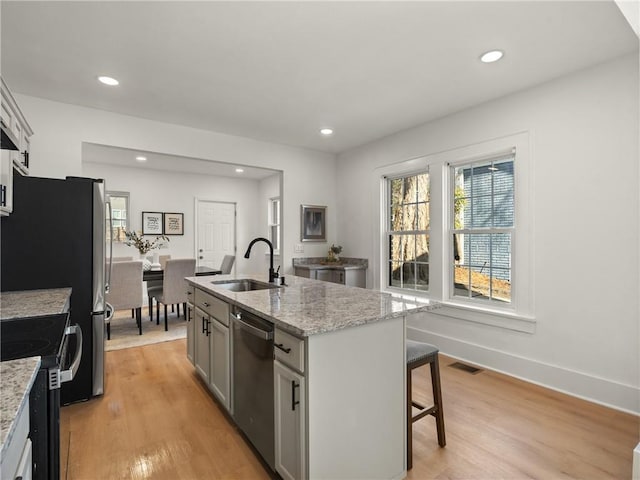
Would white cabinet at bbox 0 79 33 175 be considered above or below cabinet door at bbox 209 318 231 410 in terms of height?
above

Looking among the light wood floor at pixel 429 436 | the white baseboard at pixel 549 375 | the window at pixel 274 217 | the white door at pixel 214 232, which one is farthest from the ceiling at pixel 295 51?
the window at pixel 274 217

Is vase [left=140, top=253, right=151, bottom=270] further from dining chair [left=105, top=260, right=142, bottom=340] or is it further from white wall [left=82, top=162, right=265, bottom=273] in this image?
white wall [left=82, top=162, right=265, bottom=273]

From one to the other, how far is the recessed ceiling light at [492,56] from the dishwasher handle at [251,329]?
235 cm

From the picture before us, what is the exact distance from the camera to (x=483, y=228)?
11.0 feet

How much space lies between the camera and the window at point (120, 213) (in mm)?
5953

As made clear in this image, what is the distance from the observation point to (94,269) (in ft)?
8.50

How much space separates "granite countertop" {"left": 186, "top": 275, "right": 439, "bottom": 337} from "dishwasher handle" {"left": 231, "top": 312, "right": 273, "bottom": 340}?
0.09 meters

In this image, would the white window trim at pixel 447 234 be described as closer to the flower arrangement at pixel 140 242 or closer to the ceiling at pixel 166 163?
the ceiling at pixel 166 163

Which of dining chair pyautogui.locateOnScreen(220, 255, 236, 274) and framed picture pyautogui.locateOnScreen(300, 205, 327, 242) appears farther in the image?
dining chair pyautogui.locateOnScreen(220, 255, 236, 274)

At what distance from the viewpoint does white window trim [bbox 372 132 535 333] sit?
2.95 metres

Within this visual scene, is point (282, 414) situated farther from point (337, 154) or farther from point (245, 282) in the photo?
point (337, 154)

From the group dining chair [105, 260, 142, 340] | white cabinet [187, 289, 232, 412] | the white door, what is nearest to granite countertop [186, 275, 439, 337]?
white cabinet [187, 289, 232, 412]

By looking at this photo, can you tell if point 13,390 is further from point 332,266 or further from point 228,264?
point 228,264

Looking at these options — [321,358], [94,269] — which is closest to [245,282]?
[94,269]
